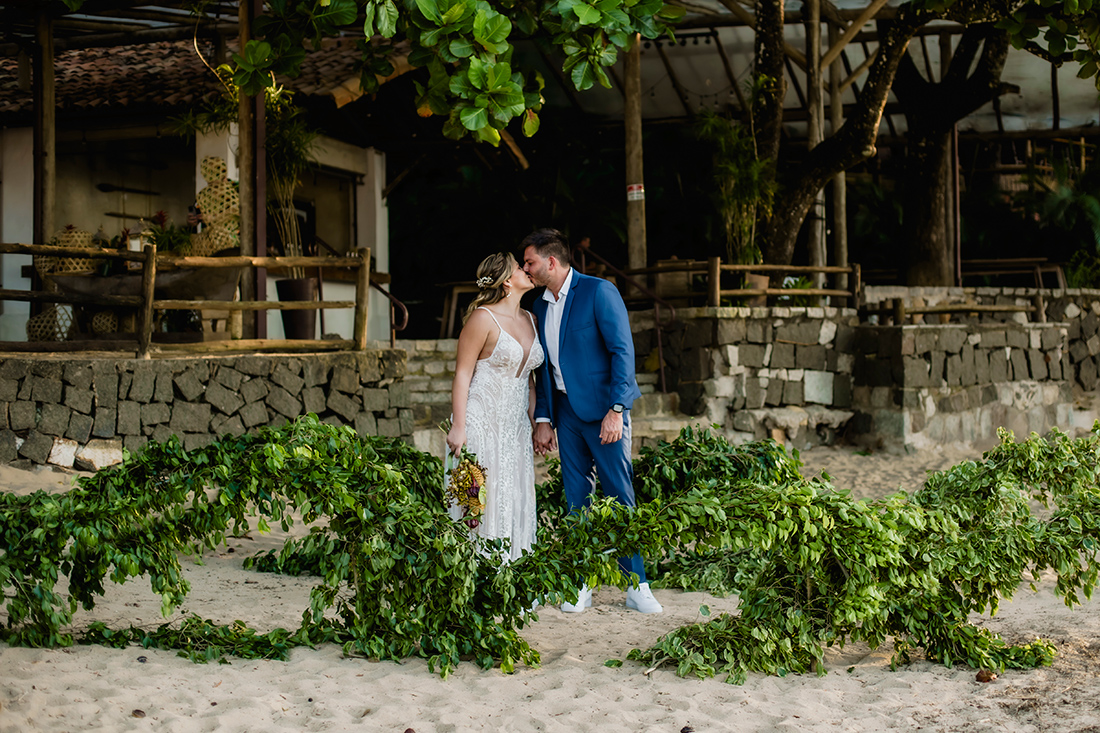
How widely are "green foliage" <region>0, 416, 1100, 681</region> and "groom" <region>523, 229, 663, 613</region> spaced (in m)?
0.75

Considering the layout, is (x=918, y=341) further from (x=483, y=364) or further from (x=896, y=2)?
(x=483, y=364)

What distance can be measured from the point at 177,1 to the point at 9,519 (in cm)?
592

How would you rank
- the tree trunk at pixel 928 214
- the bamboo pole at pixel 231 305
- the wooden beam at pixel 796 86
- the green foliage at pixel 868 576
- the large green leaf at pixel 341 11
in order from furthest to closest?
the wooden beam at pixel 796 86, the tree trunk at pixel 928 214, the bamboo pole at pixel 231 305, the large green leaf at pixel 341 11, the green foliage at pixel 868 576

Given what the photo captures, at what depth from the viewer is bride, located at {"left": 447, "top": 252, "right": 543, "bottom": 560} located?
13.8ft

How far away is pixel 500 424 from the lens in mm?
4289

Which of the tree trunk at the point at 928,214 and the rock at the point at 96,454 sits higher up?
the tree trunk at the point at 928,214

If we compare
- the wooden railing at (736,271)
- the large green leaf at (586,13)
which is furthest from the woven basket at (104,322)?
the wooden railing at (736,271)

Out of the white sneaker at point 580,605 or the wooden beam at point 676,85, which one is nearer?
the white sneaker at point 580,605

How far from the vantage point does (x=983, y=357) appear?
10219mm

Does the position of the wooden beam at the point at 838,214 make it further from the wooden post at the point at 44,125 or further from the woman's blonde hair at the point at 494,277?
the wooden post at the point at 44,125

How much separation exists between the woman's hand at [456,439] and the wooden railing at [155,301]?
3.00 m

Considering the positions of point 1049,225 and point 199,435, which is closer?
point 199,435

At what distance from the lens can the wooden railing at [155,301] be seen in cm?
627

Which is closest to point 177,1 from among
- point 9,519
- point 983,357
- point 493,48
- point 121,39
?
point 121,39
